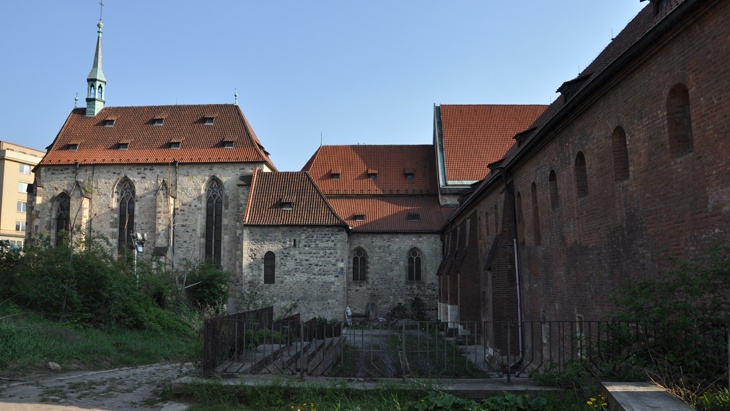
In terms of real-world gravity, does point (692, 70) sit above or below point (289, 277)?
above

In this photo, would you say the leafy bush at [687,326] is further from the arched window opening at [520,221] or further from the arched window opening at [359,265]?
the arched window opening at [359,265]

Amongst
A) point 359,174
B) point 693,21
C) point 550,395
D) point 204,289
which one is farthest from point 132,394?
point 359,174

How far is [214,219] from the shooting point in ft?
112

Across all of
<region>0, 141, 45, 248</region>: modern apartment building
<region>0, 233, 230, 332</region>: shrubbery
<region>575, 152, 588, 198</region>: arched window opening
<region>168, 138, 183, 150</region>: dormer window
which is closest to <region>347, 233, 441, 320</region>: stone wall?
<region>168, 138, 183, 150</region>: dormer window

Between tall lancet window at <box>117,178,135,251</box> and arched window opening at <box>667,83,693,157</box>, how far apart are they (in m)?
32.2

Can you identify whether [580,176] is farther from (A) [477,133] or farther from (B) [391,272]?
(A) [477,133]

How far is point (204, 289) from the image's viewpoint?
96.2 feet

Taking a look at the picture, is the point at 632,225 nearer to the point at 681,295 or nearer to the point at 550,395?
the point at 681,295

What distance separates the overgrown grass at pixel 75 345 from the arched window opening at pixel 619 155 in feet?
27.2

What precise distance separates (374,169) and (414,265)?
7705 millimetres

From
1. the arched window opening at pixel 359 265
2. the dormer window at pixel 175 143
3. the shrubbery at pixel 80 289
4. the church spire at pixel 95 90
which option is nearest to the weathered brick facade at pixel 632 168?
the shrubbery at pixel 80 289

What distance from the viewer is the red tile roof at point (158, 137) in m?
34.7

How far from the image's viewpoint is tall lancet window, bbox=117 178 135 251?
34.9 meters

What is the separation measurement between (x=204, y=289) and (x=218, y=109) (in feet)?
43.1
